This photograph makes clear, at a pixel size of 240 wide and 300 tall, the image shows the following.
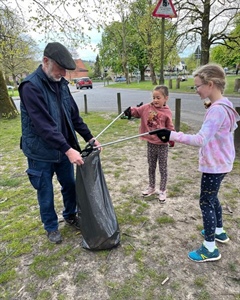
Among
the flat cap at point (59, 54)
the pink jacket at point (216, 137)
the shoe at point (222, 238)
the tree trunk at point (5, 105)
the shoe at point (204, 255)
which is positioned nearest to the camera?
the pink jacket at point (216, 137)

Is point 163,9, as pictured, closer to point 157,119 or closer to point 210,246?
point 157,119

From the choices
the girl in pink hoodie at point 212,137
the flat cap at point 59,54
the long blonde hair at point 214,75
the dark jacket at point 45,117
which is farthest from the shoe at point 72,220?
the long blonde hair at point 214,75

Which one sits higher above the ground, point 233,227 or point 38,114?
point 38,114

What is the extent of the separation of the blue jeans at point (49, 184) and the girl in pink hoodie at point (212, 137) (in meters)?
1.07

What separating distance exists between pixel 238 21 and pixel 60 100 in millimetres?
15282

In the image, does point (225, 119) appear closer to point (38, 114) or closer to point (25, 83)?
point (38, 114)

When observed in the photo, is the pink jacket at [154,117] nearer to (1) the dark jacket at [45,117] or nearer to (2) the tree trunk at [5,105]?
(1) the dark jacket at [45,117]

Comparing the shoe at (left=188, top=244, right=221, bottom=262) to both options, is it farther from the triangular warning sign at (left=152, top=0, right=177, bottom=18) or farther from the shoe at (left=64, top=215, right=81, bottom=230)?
the triangular warning sign at (left=152, top=0, right=177, bottom=18)

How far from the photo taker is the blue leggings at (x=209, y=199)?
208 cm

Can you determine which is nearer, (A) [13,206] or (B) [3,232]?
(B) [3,232]

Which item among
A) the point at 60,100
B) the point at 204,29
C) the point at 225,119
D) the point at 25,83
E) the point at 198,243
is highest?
the point at 204,29

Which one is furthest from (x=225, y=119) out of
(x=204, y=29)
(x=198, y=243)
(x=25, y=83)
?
(x=204, y=29)

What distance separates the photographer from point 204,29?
48.7 feet

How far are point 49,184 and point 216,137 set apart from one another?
→ 1531mm
